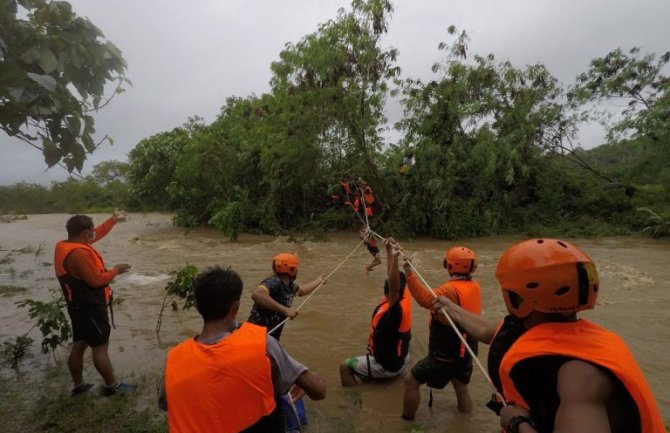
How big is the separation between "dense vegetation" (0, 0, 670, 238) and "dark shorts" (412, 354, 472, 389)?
1080 centimetres

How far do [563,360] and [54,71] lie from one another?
11.6 feet

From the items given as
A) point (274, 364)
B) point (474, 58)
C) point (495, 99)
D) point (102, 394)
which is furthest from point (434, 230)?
point (274, 364)

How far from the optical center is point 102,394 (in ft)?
13.3

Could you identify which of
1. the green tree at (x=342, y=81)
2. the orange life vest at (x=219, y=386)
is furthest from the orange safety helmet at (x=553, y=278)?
the green tree at (x=342, y=81)

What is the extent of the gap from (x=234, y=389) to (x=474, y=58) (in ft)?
51.6

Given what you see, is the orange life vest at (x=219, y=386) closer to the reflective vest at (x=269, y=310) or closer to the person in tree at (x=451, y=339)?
the person in tree at (x=451, y=339)

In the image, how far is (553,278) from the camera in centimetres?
151

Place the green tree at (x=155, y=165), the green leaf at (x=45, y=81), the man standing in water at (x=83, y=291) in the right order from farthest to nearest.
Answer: the green tree at (x=155, y=165)
the man standing in water at (x=83, y=291)
the green leaf at (x=45, y=81)

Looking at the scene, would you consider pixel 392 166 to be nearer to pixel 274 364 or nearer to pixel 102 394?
pixel 102 394

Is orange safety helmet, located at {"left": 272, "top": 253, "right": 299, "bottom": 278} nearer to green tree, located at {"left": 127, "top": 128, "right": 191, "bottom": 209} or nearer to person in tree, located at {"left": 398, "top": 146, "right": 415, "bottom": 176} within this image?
person in tree, located at {"left": 398, "top": 146, "right": 415, "bottom": 176}

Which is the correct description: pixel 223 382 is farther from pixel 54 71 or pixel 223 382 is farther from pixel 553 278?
pixel 54 71

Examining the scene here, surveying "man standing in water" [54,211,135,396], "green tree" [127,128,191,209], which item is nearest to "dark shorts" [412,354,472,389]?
"man standing in water" [54,211,135,396]

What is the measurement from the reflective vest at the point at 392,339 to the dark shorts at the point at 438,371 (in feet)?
1.43

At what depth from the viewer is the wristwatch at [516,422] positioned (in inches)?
57.3
